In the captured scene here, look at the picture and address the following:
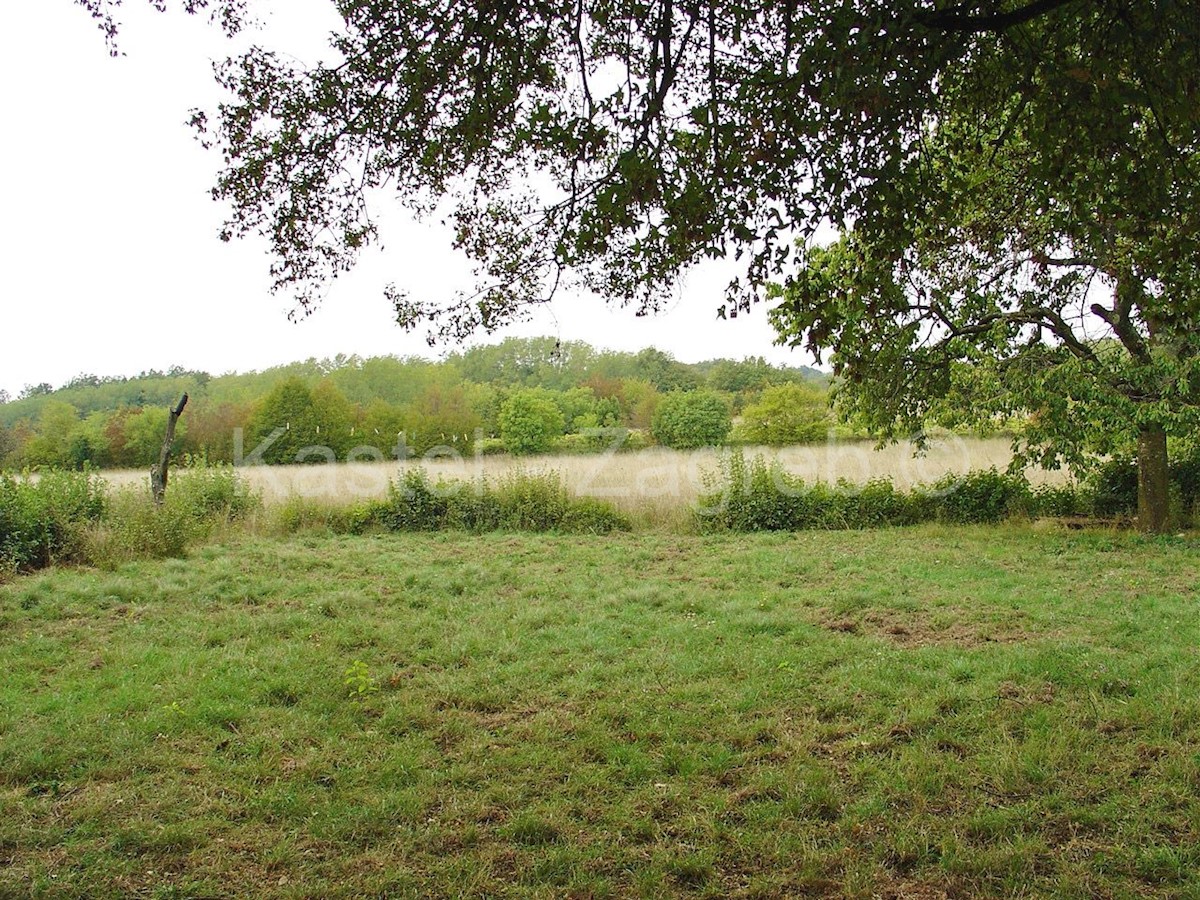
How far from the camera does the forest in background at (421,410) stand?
17.1 metres

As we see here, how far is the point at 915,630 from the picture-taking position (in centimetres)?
616

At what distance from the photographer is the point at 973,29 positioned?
9.71 ft

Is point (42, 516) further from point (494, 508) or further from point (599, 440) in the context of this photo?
point (599, 440)

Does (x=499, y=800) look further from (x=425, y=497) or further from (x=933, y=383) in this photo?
(x=425, y=497)

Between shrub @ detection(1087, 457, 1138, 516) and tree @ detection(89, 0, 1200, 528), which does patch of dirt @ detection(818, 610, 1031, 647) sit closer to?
tree @ detection(89, 0, 1200, 528)

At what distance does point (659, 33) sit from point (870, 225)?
161 centimetres

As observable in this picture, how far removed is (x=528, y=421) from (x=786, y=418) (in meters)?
7.37

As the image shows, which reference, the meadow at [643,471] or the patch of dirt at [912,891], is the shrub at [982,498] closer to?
the meadow at [643,471]

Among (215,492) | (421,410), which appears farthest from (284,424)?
(215,492)

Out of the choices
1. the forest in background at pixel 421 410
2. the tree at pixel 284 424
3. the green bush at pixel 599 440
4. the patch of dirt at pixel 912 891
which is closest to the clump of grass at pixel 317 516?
the forest in background at pixel 421 410

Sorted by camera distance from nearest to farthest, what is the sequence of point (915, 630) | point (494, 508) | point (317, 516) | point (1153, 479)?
point (915, 630), point (1153, 479), point (317, 516), point (494, 508)

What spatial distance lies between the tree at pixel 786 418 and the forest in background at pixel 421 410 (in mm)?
34

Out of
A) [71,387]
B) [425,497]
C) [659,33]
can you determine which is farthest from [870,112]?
[71,387]

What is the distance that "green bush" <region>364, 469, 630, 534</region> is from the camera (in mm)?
12828
